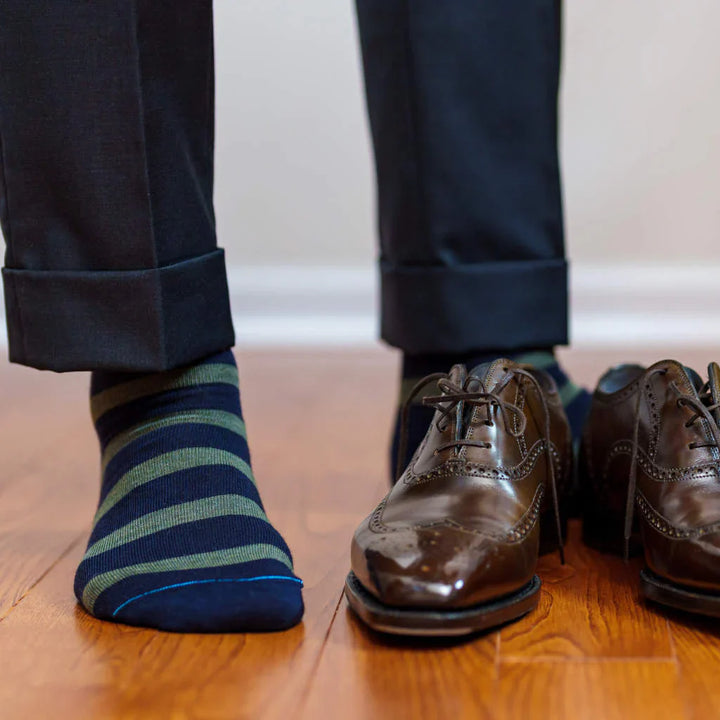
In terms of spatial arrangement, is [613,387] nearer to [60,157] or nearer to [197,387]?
[197,387]

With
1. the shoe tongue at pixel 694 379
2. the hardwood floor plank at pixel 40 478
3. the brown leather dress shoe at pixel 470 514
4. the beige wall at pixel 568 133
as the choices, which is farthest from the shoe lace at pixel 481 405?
the beige wall at pixel 568 133

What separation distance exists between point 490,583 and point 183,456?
0.25 meters

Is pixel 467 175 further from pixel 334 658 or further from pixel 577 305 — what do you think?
pixel 577 305

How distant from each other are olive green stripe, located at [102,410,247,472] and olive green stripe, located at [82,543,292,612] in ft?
0.42

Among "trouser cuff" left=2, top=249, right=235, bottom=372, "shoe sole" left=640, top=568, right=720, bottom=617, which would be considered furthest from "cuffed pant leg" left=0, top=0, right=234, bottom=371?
"shoe sole" left=640, top=568, right=720, bottom=617

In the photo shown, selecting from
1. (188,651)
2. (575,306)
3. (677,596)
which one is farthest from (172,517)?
(575,306)

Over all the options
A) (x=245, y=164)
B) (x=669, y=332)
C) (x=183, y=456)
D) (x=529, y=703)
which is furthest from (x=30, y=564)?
(x=669, y=332)

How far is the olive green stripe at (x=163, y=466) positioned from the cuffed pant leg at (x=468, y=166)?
0.25m

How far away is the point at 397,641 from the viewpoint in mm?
577

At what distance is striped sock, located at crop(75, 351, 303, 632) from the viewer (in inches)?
23.6

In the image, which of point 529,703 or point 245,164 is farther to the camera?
point 245,164

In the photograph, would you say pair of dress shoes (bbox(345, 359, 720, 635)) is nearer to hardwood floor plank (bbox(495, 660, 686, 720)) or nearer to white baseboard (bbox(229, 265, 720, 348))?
hardwood floor plank (bbox(495, 660, 686, 720))

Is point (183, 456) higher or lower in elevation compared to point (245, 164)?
lower

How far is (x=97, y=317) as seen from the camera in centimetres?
67
